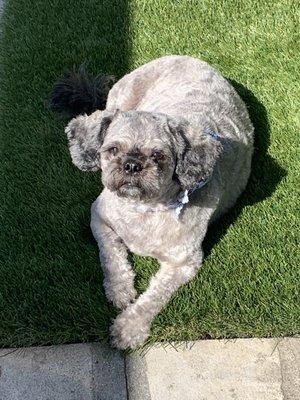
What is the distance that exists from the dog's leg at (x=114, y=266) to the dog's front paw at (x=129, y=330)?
97 millimetres

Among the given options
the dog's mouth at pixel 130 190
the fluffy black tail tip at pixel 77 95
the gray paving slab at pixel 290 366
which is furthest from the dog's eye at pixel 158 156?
the fluffy black tail tip at pixel 77 95

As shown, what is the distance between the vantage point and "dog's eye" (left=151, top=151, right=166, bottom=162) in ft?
9.21

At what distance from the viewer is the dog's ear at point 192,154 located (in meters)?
2.87

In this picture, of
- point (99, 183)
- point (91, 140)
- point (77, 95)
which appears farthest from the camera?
point (77, 95)

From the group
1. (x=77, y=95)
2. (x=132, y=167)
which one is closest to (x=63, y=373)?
(x=132, y=167)

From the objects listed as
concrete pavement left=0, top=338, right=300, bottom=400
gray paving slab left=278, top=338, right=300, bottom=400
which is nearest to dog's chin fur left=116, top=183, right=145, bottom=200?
concrete pavement left=0, top=338, right=300, bottom=400

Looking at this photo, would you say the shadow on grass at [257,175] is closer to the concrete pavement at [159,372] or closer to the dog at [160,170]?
the dog at [160,170]

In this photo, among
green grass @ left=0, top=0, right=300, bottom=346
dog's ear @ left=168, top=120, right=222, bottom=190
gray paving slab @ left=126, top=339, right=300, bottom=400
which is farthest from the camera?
green grass @ left=0, top=0, right=300, bottom=346

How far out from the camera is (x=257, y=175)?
3977mm

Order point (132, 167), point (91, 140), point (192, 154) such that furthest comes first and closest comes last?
1. point (91, 140)
2. point (192, 154)
3. point (132, 167)

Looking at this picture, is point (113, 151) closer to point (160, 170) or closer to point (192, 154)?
point (160, 170)

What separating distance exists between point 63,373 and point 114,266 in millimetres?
686

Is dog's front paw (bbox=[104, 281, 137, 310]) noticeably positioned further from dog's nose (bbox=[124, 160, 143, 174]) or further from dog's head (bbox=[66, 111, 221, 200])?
dog's nose (bbox=[124, 160, 143, 174])

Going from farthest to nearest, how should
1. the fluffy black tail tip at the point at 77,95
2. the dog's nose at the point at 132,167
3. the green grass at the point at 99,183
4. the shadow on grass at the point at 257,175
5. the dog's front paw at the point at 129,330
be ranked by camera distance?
the fluffy black tail tip at the point at 77,95, the shadow on grass at the point at 257,175, the green grass at the point at 99,183, the dog's front paw at the point at 129,330, the dog's nose at the point at 132,167
